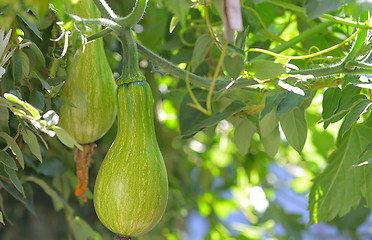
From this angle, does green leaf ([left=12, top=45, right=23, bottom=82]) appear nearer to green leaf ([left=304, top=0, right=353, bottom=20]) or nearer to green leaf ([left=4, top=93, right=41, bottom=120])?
green leaf ([left=4, top=93, right=41, bottom=120])

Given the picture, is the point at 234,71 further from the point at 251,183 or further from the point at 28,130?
the point at 251,183

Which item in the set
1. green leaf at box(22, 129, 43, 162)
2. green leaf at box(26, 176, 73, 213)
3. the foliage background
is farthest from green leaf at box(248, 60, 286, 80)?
green leaf at box(26, 176, 73, 213)

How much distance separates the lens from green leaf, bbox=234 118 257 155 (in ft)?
2.10

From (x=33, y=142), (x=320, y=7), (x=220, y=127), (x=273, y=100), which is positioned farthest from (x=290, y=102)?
(x=220, y=127)

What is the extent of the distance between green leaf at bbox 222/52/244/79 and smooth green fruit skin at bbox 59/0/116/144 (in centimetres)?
17

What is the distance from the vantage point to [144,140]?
49 cm

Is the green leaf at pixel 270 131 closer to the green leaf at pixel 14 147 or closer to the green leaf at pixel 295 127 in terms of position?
the green leaf at pixel 295 127

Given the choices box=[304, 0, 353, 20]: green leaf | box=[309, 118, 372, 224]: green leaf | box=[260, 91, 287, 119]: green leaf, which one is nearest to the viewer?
box=[304, 0, 353, 20]: green leaf

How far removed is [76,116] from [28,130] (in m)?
0.07

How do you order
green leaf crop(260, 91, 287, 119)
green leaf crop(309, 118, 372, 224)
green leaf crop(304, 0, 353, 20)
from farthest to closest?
green leaf crop(309, 118, 372, 224) → green leaf crop(260, 91, 287, 119) → green leaf crop(304, 0, 353, 20)

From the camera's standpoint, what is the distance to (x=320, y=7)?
0.40m

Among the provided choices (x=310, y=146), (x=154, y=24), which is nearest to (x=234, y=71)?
(x=154, y=24)

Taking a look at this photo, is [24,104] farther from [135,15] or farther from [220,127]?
[220,127]

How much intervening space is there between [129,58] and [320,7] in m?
0.18
